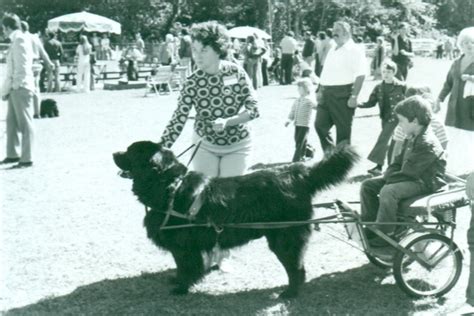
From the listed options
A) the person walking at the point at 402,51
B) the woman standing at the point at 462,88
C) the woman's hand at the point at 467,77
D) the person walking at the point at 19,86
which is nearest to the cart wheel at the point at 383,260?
the woman standing at the point at 462,88

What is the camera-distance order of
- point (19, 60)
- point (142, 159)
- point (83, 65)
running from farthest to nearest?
1. point (83, 65)
2. point (19, 60)
3. point (142, 159)

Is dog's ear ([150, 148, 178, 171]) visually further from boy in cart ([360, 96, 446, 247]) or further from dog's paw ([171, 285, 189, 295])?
boy in cart ([360, 96, 446, 247])

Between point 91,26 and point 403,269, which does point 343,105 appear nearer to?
point 403,269

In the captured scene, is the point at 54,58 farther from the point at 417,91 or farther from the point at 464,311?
the point at 464,311

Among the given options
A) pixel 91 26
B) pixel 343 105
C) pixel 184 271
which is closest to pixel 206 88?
pixel 184 271

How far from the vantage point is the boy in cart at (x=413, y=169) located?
16.6 ft

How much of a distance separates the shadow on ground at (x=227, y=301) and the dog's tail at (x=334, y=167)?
827 millimetres

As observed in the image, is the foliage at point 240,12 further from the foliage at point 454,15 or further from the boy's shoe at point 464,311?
the boy's shoe at point 464,311

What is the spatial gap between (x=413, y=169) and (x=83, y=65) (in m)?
18.9

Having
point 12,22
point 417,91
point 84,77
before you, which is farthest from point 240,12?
point 417,91

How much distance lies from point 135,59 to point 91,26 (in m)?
5.97

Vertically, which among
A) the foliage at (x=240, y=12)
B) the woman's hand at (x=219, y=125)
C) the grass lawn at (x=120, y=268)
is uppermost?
the foliage at (x=240, y=12)

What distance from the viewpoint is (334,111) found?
898 cm

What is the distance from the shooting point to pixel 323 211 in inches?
283
